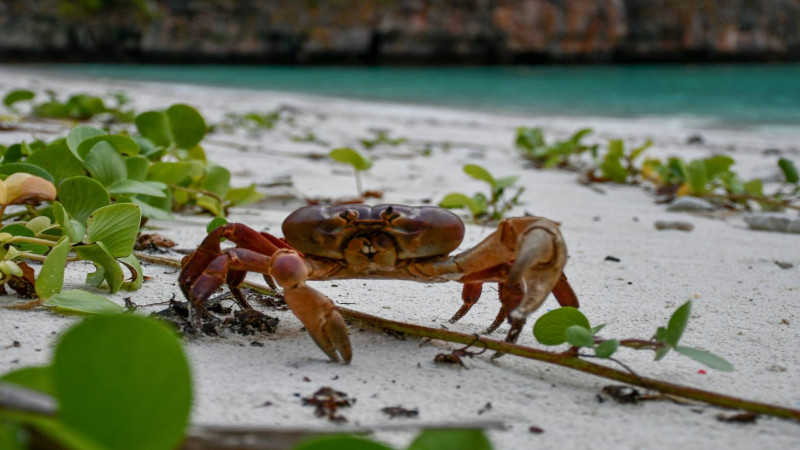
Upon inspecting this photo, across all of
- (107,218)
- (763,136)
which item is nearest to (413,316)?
(107,218)

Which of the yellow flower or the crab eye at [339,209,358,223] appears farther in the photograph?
the yellow flower

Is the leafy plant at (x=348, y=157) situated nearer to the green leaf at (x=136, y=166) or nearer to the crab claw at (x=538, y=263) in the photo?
the green leaf at (x=136, y=166)

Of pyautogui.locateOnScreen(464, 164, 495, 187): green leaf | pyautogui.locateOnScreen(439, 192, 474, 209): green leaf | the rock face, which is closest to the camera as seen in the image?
pyautogui.locateOnScreen(464, 164, 495, 187): green leaf

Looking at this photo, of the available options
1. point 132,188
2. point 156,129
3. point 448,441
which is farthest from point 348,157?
point 448,441

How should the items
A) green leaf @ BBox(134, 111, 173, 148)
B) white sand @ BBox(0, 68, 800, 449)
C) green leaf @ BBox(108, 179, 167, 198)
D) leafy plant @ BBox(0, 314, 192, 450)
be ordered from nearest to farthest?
1. leafy plant @ BBox(0, 314, 192, 450)
2. white sand @ BBox(0, 68, 800, 449)
3. green leaf @ BBox(108, 179, 167, 198)
4. green leaf @ BBox(134, 111, 173, 148)

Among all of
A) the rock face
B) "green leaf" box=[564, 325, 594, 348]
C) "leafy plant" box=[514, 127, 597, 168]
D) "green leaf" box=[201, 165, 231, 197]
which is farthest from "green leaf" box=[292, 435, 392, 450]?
the rock face

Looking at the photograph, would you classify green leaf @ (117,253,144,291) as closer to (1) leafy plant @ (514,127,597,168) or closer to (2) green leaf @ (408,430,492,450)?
(2) green leaf @ (408,430,492,450)
